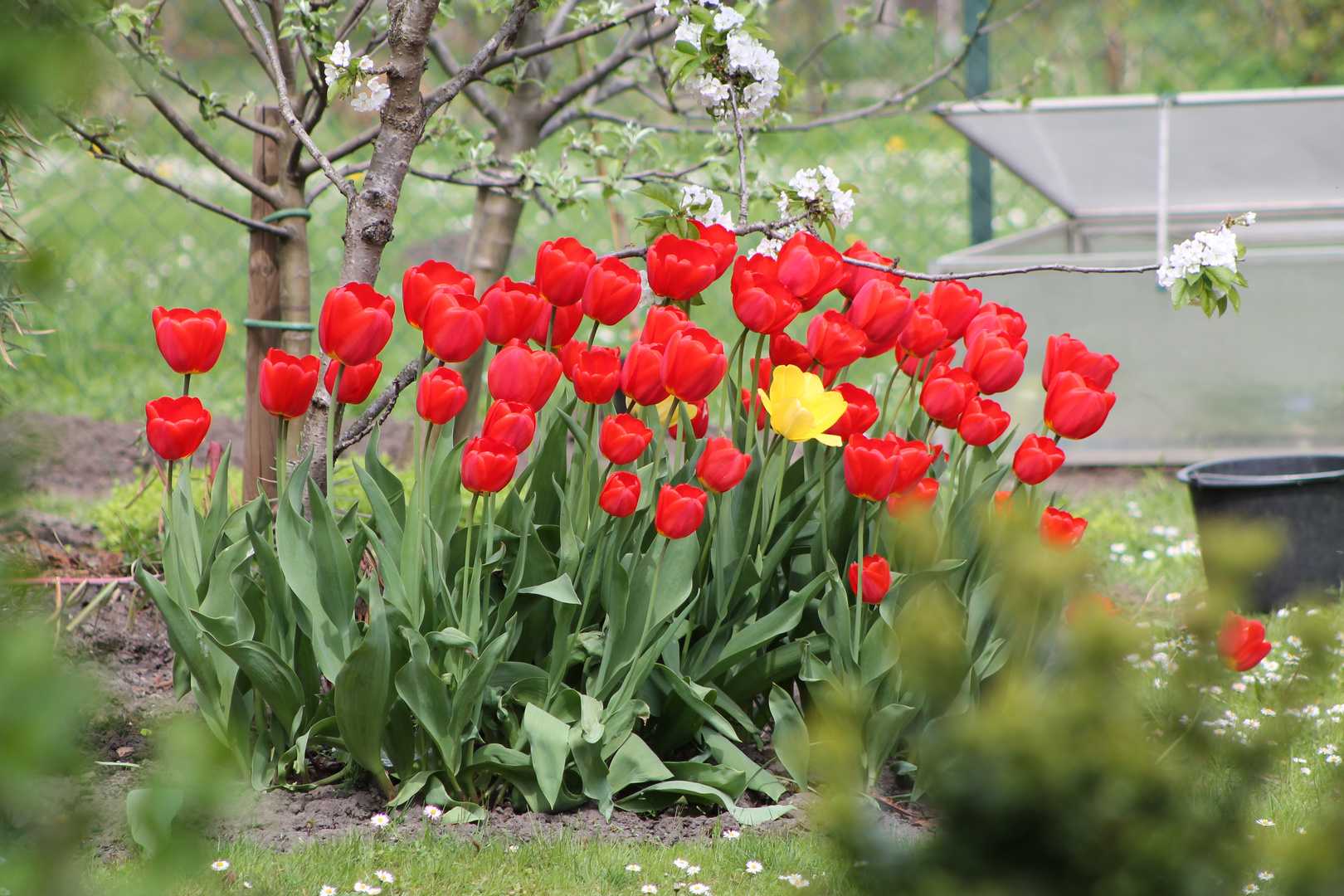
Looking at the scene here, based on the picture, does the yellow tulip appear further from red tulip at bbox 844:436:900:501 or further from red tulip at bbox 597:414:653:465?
red tulip at bbox 597:414:653:465

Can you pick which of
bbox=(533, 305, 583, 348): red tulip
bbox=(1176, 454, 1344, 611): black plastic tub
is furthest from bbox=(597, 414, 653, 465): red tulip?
bbox=(1176, 454, 1344, 611): black plastic tub

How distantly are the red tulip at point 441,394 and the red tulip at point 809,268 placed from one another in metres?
0.47

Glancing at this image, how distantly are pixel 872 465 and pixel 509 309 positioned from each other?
51 centimetres

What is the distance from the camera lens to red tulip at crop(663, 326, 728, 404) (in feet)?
4.42

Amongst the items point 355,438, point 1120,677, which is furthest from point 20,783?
point 355,438

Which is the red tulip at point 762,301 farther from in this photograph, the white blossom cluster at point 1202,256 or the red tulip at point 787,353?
the white blossom cluster at point 1202,256

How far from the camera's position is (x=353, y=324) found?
4.55 ft

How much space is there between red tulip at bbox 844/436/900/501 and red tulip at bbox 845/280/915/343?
0.57ft

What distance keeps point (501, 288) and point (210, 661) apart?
0.64 m

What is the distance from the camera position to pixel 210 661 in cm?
152

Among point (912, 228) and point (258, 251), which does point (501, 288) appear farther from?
point (912, 228)

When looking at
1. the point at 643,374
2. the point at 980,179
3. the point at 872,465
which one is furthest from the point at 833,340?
the point at 980,179

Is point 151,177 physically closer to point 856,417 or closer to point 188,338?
point 188,338

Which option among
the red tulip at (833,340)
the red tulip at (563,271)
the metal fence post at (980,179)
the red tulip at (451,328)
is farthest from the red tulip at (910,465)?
the metal fence post at (980,179)
